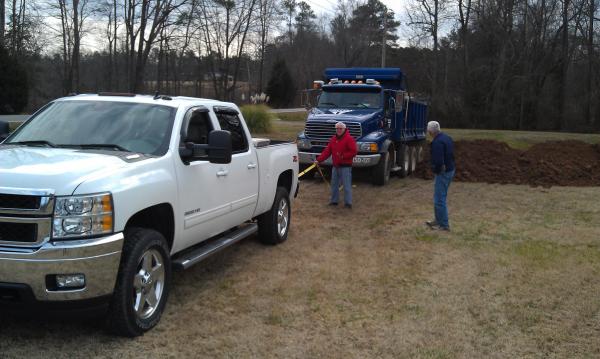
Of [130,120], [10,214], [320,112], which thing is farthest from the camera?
[320,112]

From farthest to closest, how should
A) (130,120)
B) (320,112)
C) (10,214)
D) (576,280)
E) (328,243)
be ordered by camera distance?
(320,112) → (328,243) → (576,280) → (130,120) → (10,214)

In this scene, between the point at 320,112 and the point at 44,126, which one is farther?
the point at 320,112

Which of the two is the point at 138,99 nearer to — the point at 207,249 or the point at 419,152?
the point at 207,249

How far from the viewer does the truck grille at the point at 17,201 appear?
4.20 metres

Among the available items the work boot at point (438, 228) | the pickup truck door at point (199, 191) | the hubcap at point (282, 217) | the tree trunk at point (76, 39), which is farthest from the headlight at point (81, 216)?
the tree trunk at point (76, 39)

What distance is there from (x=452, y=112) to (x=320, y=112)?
109 ft

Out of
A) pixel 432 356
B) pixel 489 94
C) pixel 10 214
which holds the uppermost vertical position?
pixel 489 94

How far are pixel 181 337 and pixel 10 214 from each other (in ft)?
5.56

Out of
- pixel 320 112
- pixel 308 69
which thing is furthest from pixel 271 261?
pixel 308 69

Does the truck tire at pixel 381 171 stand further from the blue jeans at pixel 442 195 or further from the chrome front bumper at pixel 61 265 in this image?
the chrome front bumper at pixel 61 265

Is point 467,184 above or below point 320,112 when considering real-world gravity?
below

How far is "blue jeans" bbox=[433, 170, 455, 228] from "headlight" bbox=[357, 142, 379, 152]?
483 cm

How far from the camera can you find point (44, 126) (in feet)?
19.1

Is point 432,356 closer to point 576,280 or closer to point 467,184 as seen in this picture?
point 576,280
